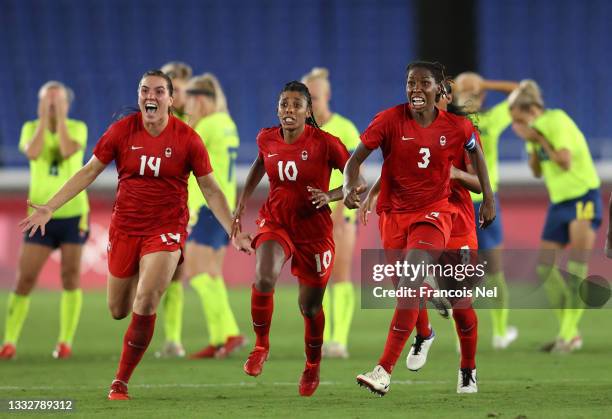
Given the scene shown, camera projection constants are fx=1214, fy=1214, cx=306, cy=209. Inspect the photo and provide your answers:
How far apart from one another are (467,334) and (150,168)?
2191mm

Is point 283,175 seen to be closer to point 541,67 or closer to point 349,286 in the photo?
point 349,286

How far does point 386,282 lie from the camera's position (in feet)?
26.9

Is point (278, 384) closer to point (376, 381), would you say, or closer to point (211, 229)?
point (376, 381)

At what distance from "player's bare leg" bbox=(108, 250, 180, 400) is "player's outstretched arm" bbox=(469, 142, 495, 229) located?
1901 millimetres

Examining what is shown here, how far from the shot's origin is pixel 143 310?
7.27 metres

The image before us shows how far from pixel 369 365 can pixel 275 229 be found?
2270mm

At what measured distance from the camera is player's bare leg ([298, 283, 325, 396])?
7535 mm

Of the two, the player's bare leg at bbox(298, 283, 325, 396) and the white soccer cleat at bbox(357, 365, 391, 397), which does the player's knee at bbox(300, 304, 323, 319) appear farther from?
the white soccer cleat at bbox(357, 365, 391, 397)

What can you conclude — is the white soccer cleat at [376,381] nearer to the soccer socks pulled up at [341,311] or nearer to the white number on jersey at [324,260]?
the white number on jersey at [324,260]

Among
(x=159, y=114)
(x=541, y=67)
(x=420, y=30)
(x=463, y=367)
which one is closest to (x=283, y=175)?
(x=159, y=114)

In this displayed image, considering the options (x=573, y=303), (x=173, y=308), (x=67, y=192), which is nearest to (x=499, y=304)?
(x=573, y=303)

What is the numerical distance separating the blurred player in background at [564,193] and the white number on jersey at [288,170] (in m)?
3.57

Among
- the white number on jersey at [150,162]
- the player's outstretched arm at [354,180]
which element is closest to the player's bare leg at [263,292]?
the player's outstretched arm at [354,180]

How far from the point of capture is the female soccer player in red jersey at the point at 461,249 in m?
7.48
